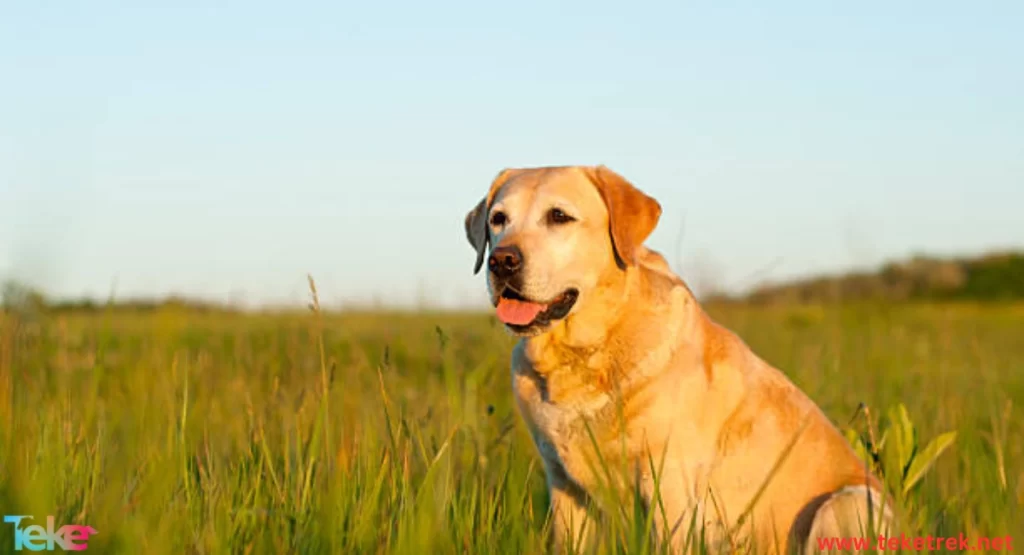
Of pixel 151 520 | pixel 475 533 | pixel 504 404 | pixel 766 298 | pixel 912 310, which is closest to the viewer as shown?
pixel 151 520

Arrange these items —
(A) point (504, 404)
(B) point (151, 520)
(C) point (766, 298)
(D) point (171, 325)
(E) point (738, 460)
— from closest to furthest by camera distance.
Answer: (B) point (151, 520) → (E) point (738, 460) → (D) point (171, 325) → (A) point (504, 404) → (C) point (766, 298)

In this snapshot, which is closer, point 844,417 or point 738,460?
point 738,460

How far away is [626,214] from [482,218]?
2.45ft

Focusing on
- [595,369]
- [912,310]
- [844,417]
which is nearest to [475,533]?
[595,369]

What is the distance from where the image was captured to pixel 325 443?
3982 millimetres

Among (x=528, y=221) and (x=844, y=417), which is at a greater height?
(x=528, y=221)

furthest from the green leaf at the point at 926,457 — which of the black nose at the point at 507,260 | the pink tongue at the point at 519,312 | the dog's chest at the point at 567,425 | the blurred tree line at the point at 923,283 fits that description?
the blurred tree line at the point at 923,283

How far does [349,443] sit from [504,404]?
197 centimetres

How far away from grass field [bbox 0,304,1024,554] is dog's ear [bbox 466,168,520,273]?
50 centimetres

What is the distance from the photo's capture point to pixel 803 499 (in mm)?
4266

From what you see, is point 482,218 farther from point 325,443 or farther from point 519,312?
point 325,443

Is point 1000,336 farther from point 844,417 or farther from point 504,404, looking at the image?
point 504,404

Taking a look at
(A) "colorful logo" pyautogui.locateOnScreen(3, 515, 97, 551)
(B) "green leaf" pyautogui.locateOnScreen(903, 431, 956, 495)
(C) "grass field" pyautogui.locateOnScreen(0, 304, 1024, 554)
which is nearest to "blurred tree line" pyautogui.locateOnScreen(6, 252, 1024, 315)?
(C) "grass field" pyautogui.locateOnScreen(0, 304, 1024, 554)

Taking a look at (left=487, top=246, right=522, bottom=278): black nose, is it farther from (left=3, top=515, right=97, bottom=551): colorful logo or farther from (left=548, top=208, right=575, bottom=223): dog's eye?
(left=3, top=515, right=97, bottom=551): colorful logo
